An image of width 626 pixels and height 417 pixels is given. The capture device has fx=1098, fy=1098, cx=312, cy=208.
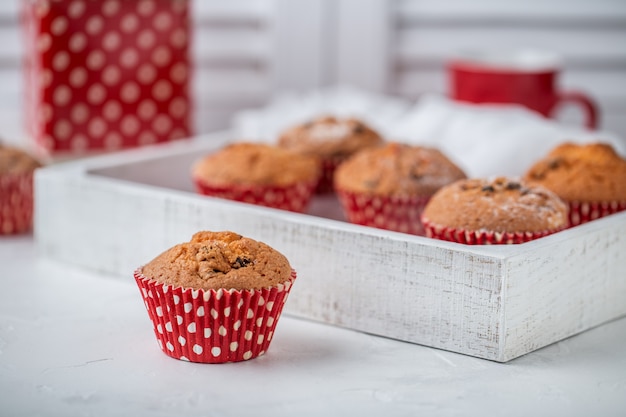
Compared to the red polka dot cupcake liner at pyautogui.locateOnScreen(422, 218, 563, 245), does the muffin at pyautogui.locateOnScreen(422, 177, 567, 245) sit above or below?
above

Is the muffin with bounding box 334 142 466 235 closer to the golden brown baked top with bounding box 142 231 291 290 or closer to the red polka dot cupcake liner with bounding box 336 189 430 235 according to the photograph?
the red polka dot cupcake liner with bounding box 336 189 430 235

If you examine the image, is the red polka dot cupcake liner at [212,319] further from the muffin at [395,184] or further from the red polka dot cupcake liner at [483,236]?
the muffin at [395,184]

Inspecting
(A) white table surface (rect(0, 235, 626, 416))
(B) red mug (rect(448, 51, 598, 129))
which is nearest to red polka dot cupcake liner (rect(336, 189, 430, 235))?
(A) white table surface (rect(0, 235, 626, 416))

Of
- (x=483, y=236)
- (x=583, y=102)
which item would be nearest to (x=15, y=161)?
(x=483, y=236)

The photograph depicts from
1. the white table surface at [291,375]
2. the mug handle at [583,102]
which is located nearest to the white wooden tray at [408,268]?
the white table surface at [291,375]

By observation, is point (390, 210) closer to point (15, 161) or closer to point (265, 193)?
point (265, 193)

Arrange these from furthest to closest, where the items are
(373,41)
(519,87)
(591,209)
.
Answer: (373,41), (519,87), (591,209)

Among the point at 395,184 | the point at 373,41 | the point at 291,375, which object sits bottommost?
the point at 291,375

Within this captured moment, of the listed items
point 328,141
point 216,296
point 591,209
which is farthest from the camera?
point 328,141
